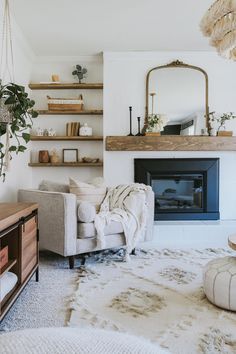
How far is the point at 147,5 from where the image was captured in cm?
324

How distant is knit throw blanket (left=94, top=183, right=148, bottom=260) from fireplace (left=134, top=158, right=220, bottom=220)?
2.94ft

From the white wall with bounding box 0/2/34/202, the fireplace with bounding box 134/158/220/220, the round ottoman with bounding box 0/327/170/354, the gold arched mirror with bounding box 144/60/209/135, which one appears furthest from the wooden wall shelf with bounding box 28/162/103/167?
the round ottoman with bounding box 0/327/170/354

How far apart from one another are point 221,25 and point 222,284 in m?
1.68

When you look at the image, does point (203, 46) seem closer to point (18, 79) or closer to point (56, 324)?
point (18, 79)

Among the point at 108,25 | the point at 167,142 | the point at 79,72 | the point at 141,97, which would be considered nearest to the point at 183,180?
the point at 167,142

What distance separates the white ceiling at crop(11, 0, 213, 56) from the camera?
3.22 m

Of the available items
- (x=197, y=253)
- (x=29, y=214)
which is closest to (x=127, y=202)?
(x=197, y=253)

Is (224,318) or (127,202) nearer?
(224,318)

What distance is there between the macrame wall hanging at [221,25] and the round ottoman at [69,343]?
1.92 m

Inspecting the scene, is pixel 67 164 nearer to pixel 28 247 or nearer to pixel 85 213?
pixel 85 213

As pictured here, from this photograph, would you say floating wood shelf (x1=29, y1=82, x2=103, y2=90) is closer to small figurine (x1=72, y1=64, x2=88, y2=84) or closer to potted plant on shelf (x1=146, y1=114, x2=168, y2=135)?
small figurine (x1=72, y1=64, x2=88, y2=84)

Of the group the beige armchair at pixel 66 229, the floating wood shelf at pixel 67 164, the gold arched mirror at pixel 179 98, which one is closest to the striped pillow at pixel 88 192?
the beige armchair at pixel 66 229

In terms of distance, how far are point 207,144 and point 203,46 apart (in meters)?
1.31

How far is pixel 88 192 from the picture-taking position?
3652 mm
